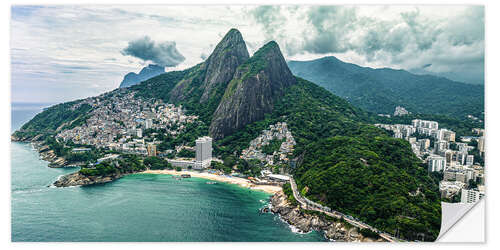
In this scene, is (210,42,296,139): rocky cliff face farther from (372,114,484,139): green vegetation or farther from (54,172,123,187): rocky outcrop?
(372,114,484,139): green vegetation

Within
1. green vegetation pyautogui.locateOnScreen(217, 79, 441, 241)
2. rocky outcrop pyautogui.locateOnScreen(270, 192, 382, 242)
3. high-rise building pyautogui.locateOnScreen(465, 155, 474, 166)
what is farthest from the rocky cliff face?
high-rise building pyautogui.locateOnScreen(465, 155, 474, 166)

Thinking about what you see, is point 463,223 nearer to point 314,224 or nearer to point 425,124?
point 314,224

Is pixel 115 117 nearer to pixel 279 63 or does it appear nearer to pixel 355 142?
pixel 279 63

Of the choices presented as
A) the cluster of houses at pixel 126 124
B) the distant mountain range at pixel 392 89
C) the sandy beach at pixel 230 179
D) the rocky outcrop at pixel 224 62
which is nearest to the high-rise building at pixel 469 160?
the sandy beach at pixel 230 179

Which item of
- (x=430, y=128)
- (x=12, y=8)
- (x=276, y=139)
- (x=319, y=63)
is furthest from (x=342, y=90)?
(x=12, y=8)

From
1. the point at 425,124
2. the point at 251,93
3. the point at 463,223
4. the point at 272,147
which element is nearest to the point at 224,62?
the point at 251,93

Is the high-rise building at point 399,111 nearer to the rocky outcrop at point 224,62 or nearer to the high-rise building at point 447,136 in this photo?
the high-rise building at point 447,136

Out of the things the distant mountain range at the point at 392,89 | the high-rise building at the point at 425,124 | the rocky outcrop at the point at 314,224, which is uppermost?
the distant mountain range at the point at 392,89
